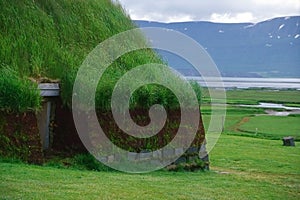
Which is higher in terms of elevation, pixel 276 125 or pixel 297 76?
pixel 297 76

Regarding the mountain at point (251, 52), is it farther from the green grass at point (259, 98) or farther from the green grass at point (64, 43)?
the green grass at point (64, 43)

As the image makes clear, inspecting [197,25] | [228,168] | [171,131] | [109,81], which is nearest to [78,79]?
[109,81]

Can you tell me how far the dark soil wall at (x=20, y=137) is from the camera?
8.73m

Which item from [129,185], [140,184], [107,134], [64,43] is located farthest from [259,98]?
[129,185]

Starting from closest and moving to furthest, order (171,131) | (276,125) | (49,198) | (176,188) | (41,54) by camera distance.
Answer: (49,198) < (176,188) < (41,54) < (171,131) < (276,125)

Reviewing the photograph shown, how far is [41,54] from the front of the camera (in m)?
10.2

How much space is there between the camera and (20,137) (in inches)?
348

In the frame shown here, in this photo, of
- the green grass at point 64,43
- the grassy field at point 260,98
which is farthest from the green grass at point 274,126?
the green grass at point 64,43

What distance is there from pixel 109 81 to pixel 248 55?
→ 171 m

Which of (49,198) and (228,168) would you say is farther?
(228,168)

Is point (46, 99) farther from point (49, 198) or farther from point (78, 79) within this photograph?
point (49, 198)

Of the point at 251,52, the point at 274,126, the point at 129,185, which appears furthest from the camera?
the point at 251,52

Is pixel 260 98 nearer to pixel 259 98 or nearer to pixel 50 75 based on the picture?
pixel 259 98

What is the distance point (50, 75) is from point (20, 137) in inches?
65.3
